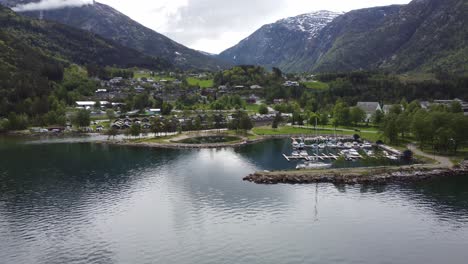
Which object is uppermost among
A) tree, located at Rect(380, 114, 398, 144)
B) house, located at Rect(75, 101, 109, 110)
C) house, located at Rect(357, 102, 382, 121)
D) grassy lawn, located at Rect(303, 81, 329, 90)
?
grassy lawn, located at Rect(303, 81, 329, 90)

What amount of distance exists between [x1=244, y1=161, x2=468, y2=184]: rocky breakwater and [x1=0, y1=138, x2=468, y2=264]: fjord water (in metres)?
1.71

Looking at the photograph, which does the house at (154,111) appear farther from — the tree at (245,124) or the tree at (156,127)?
the tree at (245,124)

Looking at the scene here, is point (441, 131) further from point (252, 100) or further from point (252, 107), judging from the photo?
point (252, 100)

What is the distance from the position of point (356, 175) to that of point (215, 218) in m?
20.7

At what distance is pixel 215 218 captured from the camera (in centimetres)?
3769

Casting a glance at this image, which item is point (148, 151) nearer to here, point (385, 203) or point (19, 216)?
point (19, 216)

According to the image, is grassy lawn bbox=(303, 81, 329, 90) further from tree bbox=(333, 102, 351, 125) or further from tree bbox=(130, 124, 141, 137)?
tree bbox=(130, 124, 141, 137)

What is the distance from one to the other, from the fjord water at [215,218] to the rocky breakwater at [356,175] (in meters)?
1.71

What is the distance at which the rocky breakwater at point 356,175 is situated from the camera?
49.4 m

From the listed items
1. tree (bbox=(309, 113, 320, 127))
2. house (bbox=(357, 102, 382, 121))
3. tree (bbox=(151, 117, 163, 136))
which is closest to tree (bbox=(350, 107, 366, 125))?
house (bbox=(357, 102, 382, 121))

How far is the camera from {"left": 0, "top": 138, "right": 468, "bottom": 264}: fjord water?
1214 inches

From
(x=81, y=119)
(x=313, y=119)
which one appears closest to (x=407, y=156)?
(x=313, y=119)

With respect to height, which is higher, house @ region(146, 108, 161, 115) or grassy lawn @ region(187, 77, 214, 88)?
grassy lawn @ region(187, 77, 214, 88)

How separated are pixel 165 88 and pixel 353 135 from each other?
97.1 metres
